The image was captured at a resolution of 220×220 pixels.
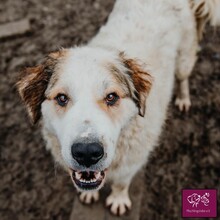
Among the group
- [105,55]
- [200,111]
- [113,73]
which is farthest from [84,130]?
[200,111]

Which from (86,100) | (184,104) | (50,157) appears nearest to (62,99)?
(86,100)

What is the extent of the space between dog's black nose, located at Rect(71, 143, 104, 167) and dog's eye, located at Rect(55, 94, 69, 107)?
1.40ft

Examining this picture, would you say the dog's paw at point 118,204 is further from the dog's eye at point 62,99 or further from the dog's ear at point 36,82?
the dog's eye at point 62,99

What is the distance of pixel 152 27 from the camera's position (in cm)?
379

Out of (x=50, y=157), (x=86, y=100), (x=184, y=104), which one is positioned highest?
(x=86, y=100)

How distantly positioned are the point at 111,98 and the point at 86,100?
23cm

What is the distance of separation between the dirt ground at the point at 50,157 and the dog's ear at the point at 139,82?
119cm

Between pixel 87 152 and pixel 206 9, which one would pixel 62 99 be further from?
pixel 206 9

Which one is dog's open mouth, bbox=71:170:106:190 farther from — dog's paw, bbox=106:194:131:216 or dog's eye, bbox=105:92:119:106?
dog's paw, bbox=106:194:131:216

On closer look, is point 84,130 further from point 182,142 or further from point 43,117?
point 182,142

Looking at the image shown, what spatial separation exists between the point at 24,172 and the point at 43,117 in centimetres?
165

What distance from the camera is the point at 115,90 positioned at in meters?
2.88

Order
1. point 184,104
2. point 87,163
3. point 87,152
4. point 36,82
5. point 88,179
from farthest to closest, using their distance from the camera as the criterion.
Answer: point 184,104 < point 36,82 < point 88,179 < point 87,163 < point 87,152

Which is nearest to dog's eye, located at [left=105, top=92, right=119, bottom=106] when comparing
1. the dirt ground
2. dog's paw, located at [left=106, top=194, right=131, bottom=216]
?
the dirt ground
